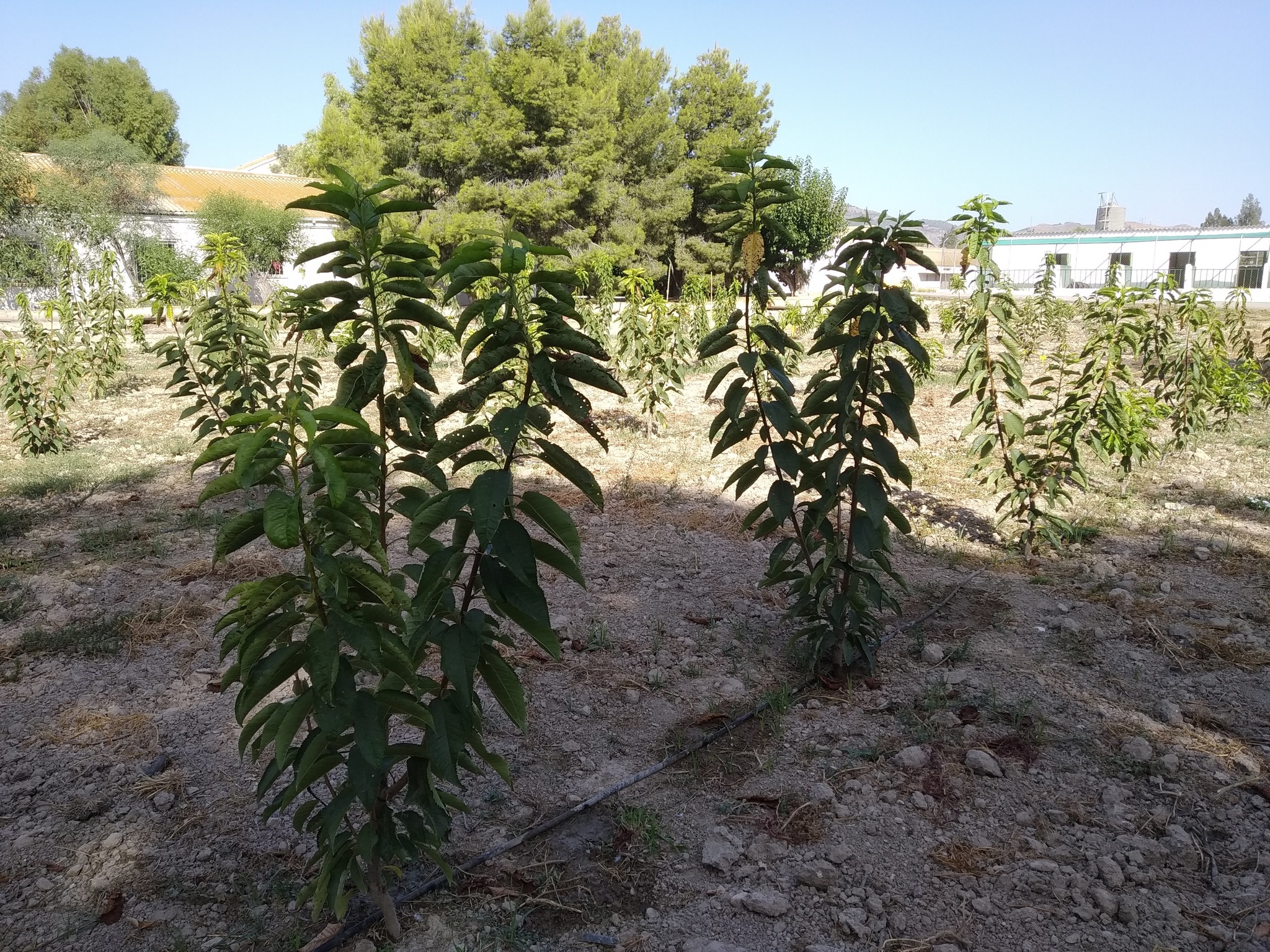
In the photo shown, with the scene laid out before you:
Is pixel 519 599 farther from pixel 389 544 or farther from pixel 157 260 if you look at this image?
pixel 157 260

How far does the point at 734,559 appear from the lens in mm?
5074

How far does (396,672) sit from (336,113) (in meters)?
28.0

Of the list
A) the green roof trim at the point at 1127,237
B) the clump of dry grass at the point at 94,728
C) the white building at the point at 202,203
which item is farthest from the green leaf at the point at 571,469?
the green roof trim at the point at 1127,237

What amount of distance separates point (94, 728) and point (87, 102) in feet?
150

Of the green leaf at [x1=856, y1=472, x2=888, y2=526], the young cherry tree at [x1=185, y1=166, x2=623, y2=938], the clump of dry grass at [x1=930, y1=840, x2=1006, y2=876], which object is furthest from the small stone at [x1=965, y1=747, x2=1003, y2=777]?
the young cherry tree at [x1=185, y1=166, x2=623, y2=938]

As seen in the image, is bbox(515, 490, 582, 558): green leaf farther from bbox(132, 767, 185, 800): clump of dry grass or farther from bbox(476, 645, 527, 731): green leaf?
bbox(132, 767, 185, 800): clump of dry grass

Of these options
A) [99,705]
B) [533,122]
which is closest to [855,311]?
[99,705]

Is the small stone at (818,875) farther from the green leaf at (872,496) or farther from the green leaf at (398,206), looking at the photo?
the green leaf at (398,206)

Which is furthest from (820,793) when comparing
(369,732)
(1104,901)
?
(369,732)

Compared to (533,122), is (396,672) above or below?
below

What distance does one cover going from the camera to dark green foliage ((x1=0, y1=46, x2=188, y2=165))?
37125 mm

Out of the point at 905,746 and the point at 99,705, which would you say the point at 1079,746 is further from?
the point at 99,705

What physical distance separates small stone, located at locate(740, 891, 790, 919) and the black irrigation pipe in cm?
62

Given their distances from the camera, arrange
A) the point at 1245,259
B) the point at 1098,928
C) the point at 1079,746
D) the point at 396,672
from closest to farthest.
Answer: the point at 396,672, the point at 1098,928, the point at 1079,746, the point at 1245,259
